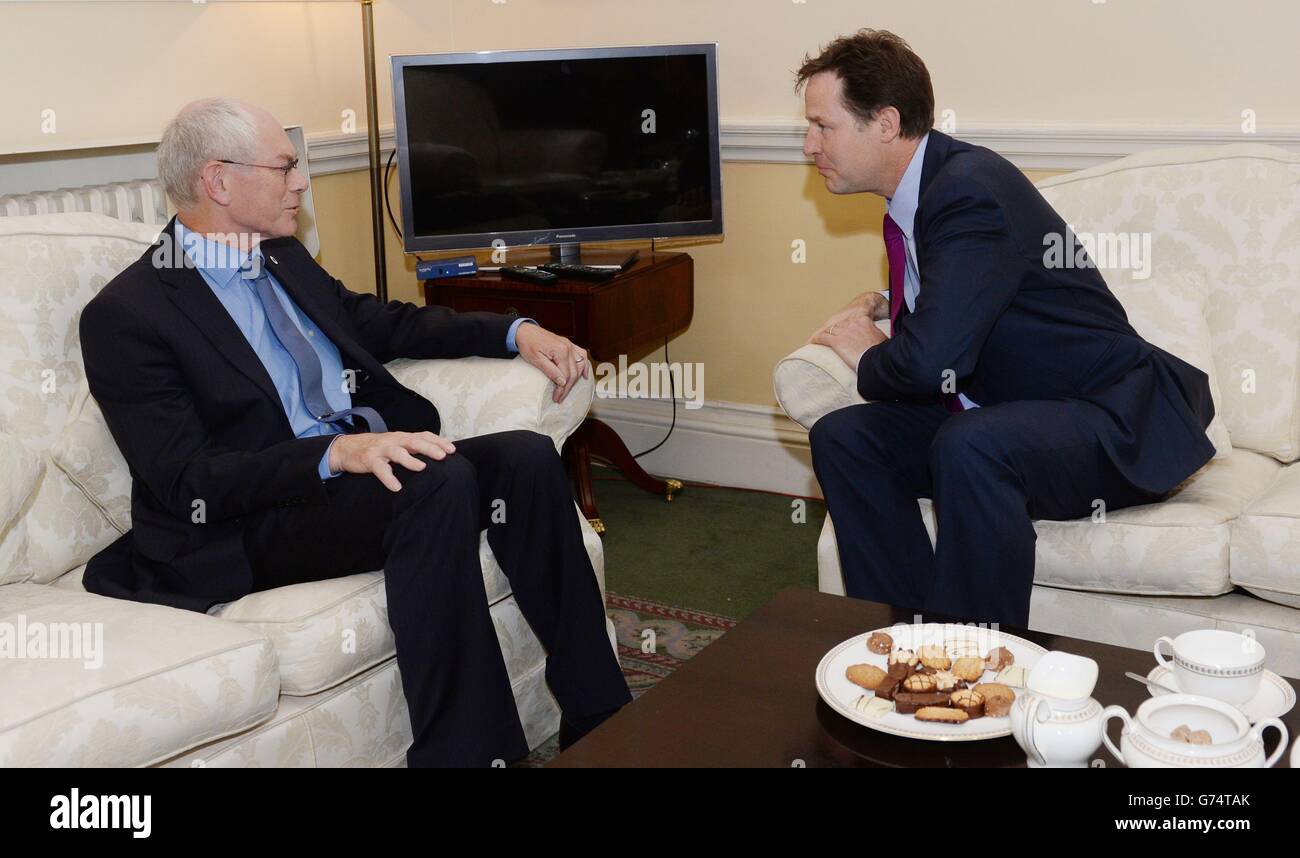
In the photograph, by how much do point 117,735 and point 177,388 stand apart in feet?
2.08

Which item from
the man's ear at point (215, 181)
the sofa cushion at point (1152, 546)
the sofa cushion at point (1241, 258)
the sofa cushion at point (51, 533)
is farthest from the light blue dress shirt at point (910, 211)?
the sofa cushion at point (51, 533)

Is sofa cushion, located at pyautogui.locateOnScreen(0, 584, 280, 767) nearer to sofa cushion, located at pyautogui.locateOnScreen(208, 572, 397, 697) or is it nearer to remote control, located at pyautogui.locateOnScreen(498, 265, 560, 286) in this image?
sofa cushion, located at pyautogui.locateOnScreen(208, 572, 397, 697)

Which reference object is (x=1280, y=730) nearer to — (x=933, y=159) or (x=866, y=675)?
(x=866, y=675)

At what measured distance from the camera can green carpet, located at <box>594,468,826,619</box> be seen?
3.01 m

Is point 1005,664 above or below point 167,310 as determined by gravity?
below

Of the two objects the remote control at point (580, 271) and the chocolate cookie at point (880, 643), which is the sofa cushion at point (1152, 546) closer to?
the chocolate cookie at point (880, 643)

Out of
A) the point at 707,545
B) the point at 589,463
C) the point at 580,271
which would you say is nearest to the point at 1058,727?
the point at 707,545

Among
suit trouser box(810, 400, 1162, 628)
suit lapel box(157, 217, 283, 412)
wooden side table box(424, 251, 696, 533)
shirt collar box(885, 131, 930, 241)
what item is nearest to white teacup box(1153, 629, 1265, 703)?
suit trouser box(810, 400, 1162, 628)

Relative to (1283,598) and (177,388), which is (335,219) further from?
(1283,598)

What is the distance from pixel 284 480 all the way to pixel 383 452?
0.52 feet

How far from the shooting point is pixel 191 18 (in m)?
3.21

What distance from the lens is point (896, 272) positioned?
2.49m
